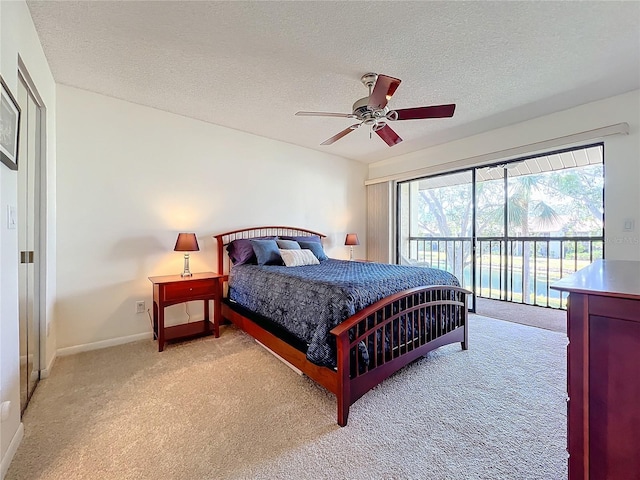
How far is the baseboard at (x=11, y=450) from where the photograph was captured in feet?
4.14

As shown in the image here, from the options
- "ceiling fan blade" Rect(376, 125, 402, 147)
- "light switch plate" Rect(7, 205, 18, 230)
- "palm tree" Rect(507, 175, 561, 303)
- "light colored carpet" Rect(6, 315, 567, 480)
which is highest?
"ceiling fan blade" Rect(376, 125, 402, 147)

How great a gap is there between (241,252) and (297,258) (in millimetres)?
675

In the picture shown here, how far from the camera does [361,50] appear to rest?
208 cm

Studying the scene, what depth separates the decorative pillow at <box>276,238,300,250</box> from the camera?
351 cm

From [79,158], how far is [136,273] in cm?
121

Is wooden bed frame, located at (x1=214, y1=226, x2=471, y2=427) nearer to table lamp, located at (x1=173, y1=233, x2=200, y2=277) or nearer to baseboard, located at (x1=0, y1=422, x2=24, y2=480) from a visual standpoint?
table lamp, located at (x1=173, y1=233, x2=200, y2=277)

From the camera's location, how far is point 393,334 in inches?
80.6

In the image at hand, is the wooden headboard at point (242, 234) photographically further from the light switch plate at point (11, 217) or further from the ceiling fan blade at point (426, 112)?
the ceiling fan blade at point (426, 112)

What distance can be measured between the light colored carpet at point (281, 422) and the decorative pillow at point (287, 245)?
1.39 metres

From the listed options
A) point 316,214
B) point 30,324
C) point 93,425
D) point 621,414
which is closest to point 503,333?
point 621,414

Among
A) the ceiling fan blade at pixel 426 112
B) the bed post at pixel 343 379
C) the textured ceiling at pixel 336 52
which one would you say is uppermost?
the textured ceiling at pixel 336 52

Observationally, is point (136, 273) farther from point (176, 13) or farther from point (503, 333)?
point (503, 333)

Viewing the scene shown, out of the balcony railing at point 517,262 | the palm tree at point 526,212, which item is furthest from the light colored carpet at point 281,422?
the palm tree at point 526,212

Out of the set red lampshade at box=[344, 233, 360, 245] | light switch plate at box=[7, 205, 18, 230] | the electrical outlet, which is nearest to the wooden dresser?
light switch plate at box=[7, 205, 18, 230]
